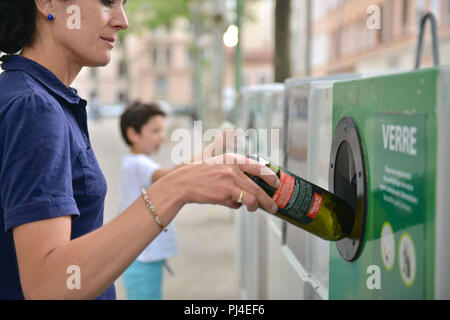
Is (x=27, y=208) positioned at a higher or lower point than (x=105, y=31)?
lower

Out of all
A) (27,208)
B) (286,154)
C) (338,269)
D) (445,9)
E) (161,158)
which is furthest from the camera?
(445,9)

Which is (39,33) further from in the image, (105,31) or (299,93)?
(299,93)

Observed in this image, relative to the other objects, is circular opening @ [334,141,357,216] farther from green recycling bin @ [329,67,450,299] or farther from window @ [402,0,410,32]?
window @ [402,0,410,32]

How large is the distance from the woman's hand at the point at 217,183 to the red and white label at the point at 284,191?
0.36 ft

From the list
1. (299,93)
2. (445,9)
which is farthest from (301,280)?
(445,9)

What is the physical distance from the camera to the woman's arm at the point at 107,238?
112 centimetres

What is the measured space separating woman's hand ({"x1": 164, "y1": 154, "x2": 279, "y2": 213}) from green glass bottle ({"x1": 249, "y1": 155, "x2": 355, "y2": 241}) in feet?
0.37

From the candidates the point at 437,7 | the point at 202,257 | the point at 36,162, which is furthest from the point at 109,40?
the point at 437,7

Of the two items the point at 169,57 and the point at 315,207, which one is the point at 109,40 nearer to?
the point at 315,207

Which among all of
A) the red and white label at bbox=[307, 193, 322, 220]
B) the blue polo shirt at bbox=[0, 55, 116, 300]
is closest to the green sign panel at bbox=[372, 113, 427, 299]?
the red and white label at bbox=[307, 193, 322, 220]

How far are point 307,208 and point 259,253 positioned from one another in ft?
7.79

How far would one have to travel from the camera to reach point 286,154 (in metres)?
2.53

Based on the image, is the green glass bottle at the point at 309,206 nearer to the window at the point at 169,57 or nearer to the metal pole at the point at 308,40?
the metal pole at the point at 308,40

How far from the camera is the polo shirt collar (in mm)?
1391
